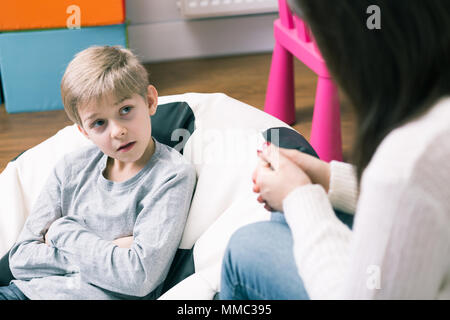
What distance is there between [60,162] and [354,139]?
0.72 m

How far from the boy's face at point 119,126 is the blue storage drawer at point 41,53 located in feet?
3.10

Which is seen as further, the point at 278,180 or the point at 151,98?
the point at 151,98

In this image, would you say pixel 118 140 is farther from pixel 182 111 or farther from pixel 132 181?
pixel 182 111

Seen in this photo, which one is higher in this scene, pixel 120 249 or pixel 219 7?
pixel 219 7

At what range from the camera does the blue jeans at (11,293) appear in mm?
1055

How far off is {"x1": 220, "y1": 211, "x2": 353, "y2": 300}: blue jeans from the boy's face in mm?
316

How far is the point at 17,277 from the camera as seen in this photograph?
1.09 metres

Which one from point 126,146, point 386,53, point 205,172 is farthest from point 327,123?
point 386,53

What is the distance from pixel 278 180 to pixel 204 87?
1465 mm

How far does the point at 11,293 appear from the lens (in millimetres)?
1064

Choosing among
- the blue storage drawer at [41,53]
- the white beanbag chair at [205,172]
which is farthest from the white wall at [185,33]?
the white beanbag chair at [205,172]

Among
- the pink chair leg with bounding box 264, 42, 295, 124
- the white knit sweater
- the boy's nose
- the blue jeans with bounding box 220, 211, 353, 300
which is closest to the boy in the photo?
the boy's nose

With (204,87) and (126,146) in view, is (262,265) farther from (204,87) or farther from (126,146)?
(204,87)

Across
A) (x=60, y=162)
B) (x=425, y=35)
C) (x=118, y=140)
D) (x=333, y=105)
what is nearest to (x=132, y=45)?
(x=333, y=105)
